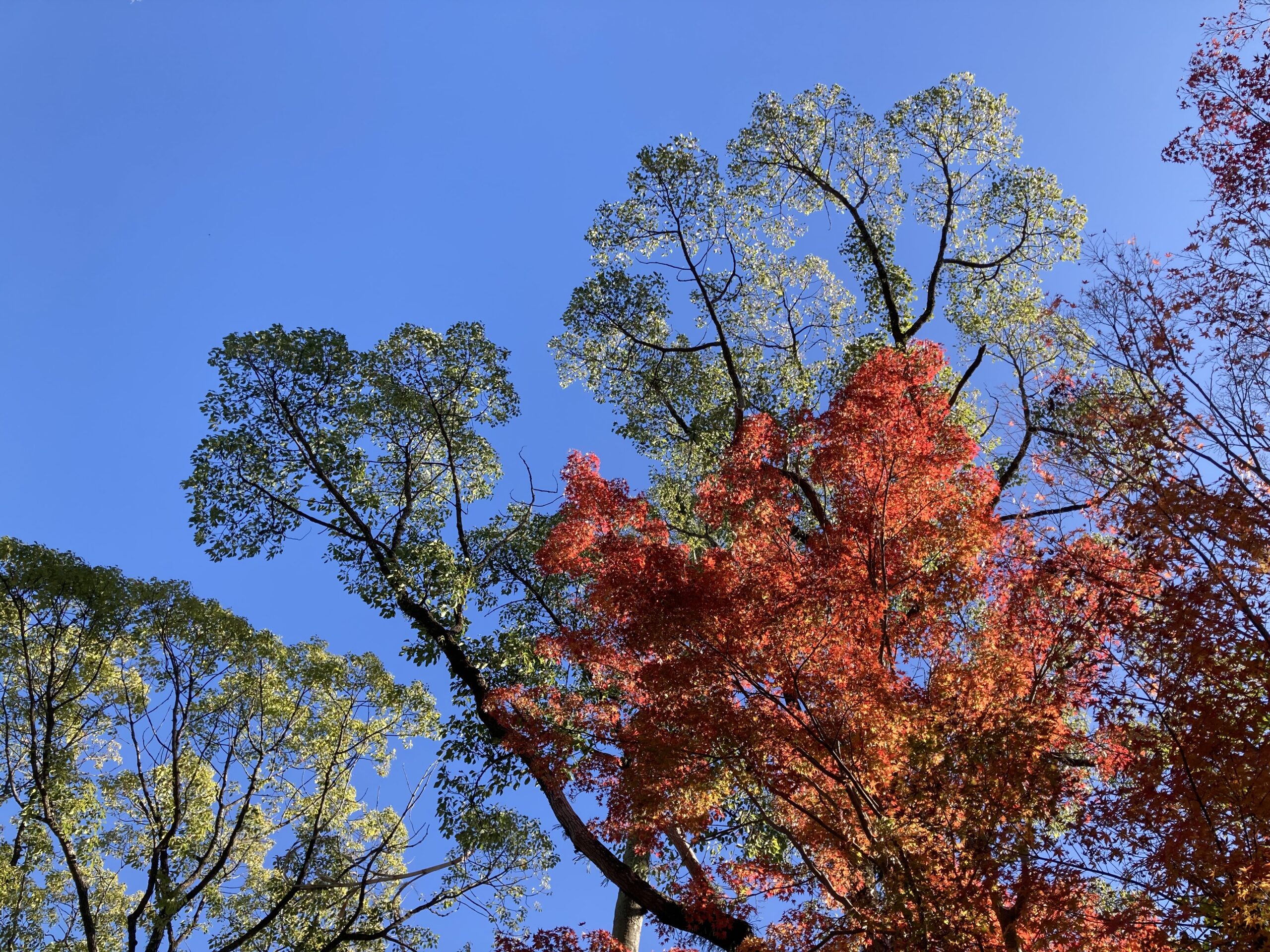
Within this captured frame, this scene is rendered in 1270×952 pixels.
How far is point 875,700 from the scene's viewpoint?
28.5ft

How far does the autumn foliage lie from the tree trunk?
3.83ft

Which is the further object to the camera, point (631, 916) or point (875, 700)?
point (631, 916)

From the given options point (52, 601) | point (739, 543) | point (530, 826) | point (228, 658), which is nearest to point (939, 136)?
point (739, 543)

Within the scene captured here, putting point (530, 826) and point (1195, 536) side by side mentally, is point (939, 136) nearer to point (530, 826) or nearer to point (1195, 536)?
point (1195, 536)

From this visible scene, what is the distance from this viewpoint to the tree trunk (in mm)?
11984

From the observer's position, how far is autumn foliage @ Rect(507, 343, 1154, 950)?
7.69 meters

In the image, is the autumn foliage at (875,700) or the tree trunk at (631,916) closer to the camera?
the autumn foliage at (875,700)

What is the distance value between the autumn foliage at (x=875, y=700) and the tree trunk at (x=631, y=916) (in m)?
1.17

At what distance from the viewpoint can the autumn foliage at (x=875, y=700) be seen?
7691 millimetres

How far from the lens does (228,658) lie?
12602 mm

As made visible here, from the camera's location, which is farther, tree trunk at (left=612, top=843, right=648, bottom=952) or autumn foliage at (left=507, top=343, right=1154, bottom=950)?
tree trunk at (left=612, top=843, right=648, bottom=952)

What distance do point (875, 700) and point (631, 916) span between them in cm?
595

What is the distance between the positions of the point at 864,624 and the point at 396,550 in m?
6.66

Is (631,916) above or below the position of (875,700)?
below
